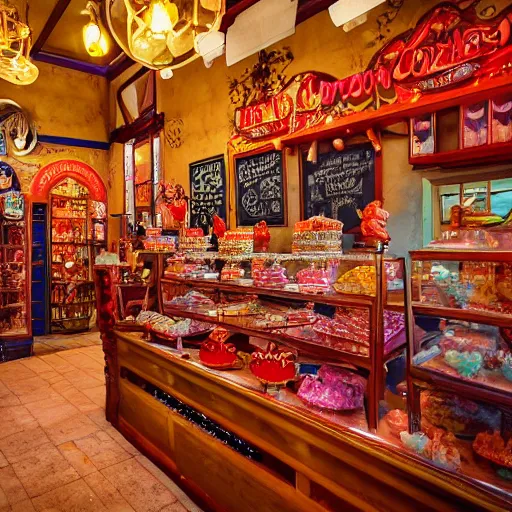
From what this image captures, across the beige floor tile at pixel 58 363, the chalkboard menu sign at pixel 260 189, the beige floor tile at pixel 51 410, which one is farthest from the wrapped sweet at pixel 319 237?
the beige floor tile at pixel 58 363

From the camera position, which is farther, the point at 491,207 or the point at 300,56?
the point at 300,56

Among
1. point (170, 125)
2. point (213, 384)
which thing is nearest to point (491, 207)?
point (213, 384)

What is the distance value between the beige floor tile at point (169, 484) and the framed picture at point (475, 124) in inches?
120

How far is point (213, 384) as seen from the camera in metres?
2.54

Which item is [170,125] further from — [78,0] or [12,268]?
[12,268]

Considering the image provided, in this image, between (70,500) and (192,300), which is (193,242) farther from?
(70,500)

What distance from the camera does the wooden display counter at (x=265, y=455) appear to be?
60.0 inches

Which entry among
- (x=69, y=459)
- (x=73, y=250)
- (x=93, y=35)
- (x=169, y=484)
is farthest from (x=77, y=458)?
(x=73, y=250)

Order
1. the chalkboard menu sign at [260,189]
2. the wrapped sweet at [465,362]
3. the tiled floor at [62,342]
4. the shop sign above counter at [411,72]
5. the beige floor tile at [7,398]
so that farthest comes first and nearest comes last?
the tiled floor at [62,342] < the chalkboard menu sign at [260,189] < the beige floor tile at [7,398] < the shop sign above counter at [411,72] < the wrapped sweet at [465,362]

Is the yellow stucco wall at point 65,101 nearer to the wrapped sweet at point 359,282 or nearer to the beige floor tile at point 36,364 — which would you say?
the beige floor tile at point 36,364

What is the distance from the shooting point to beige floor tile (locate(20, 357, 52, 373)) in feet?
18.2

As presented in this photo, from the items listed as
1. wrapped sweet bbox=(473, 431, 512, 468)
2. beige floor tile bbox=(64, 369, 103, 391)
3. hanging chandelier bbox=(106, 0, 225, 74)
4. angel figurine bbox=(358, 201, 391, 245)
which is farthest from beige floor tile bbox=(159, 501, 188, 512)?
hanging chandelier bbox=(106, 0, 225, 74)

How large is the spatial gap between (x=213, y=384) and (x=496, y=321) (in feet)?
5.38

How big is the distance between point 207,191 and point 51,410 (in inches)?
126
